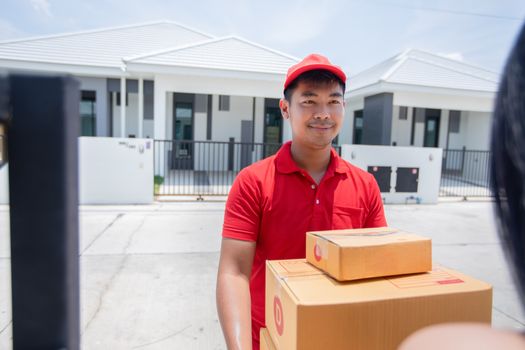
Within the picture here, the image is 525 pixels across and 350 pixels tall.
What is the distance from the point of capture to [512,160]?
0.52m

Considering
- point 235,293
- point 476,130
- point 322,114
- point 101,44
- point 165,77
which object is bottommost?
point 235,293

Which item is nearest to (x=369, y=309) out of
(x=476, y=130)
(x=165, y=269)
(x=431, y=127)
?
(x=165, y=269)

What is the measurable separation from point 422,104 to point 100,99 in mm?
11851

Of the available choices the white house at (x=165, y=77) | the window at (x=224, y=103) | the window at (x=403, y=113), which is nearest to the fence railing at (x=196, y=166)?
the white house at (x=165, y=77)

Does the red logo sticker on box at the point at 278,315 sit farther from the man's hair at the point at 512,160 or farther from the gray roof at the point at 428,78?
the gray roof at the point at 428,78

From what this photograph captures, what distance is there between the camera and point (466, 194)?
40.0ft

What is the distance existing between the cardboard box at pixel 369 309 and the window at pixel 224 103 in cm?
1417

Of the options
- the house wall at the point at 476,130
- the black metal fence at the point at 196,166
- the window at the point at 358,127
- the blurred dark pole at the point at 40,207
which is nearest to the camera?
the blurred dark pole at the point at 40,207

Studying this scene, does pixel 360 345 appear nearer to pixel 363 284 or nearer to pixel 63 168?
pixel 363 284

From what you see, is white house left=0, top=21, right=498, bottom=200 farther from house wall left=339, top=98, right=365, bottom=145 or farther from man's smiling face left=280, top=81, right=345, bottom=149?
man's smiling face left=280, top=81, right=345, bottom=149

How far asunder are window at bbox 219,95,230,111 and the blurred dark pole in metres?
14.7

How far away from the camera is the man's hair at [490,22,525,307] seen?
0.51 metres

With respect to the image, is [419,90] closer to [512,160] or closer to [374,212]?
[374,212]

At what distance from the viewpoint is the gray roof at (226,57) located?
1116 cm
